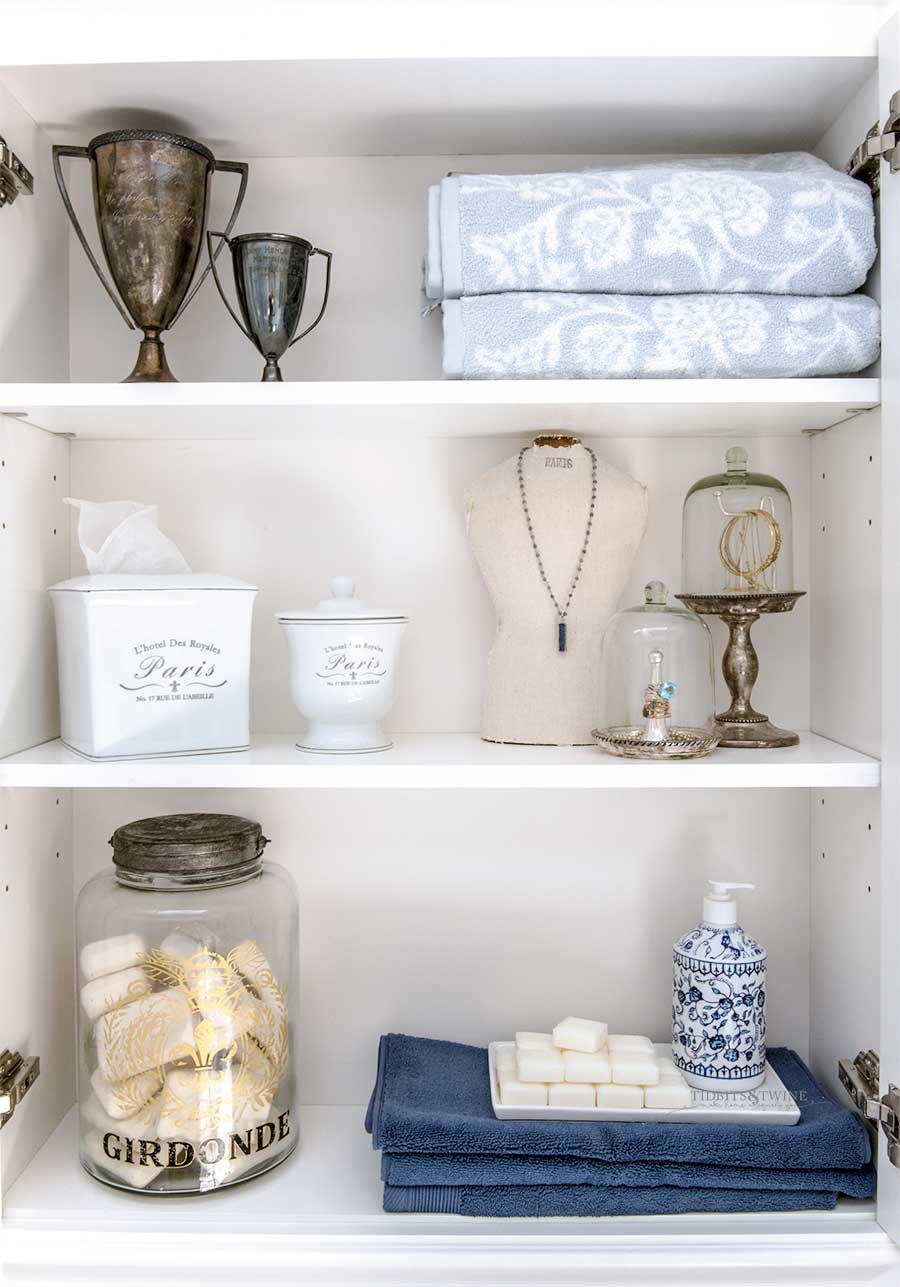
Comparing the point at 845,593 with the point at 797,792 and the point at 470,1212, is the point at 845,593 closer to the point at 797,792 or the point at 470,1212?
the point at 797,792

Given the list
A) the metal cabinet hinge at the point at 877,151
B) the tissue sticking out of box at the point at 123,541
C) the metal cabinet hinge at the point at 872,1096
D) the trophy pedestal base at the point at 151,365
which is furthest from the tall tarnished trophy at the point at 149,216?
the metal cabinet hinge at the point at 872,1096

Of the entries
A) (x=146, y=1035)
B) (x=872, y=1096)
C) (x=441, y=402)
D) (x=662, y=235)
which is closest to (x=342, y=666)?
(x=441, y=402)

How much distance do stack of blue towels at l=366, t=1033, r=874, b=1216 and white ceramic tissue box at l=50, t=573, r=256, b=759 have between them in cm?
38

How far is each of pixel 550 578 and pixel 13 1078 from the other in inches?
26.3

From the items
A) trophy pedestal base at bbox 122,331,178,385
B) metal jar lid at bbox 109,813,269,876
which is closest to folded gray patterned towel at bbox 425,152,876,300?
trophy pedestal base at bbox 122,331,178,385

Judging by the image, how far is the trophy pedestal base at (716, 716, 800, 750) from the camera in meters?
1.03

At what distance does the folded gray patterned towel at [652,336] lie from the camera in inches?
36.6

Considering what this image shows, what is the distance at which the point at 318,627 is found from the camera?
98 centimetres

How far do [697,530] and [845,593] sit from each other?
158 millimetres

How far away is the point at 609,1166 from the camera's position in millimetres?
915

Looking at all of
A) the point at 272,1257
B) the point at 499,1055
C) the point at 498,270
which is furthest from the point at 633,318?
the point at 272,1257

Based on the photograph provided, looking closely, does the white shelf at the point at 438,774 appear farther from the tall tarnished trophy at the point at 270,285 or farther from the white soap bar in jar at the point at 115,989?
the tall tarnished trophy at the point at 270,285

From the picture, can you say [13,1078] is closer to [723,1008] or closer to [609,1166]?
[609,1166]

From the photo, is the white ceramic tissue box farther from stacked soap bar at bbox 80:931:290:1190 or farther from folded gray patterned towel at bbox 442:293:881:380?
folded gray patterned towel at bbox 442:293:881:380
